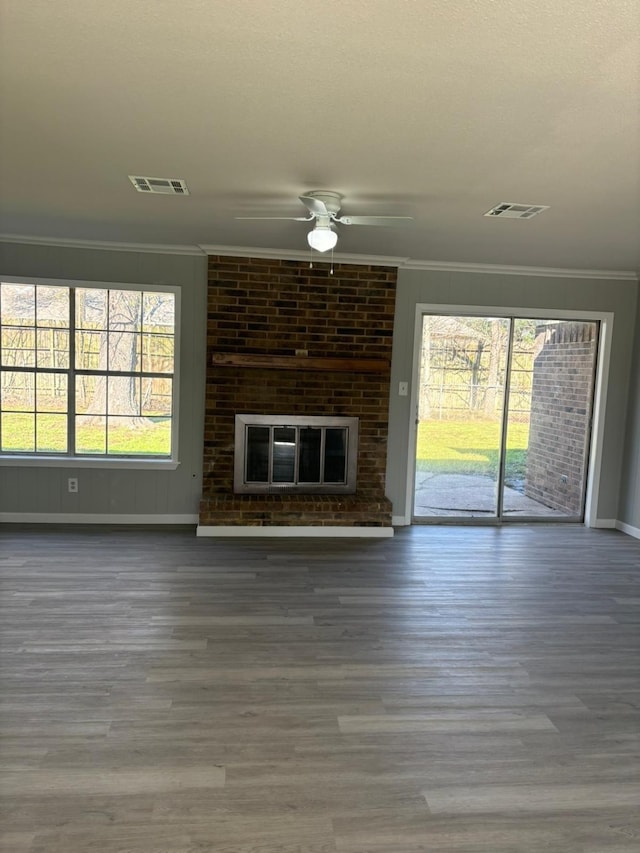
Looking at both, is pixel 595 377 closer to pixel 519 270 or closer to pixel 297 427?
pixel 519 270

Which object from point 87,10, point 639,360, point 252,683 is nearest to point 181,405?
point 252,683

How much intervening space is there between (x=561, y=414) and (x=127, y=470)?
436 centimetres

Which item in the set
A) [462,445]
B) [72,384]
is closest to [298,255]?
[72,384]

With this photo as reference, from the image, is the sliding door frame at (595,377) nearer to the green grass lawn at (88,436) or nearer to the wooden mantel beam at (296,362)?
the wooden mantel beam at (296,362)

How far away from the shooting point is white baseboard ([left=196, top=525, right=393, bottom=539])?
15.6ft

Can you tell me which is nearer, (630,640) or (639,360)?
(630,640)

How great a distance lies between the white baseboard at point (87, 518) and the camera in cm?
489

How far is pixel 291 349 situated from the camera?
503 centimetres

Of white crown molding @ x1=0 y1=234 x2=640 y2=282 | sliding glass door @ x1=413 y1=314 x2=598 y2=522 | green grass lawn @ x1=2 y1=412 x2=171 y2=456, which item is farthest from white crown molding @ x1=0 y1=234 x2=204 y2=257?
sliding glass door @ x1=413 y1=314 x2=598 y2=522

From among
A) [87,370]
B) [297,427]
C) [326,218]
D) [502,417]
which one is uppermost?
[326,218]

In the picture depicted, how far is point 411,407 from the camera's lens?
5285mm

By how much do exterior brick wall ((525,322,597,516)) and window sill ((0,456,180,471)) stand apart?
369cm

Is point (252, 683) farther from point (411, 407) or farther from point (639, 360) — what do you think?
point (639, 360)

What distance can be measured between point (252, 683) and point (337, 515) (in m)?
2.42
